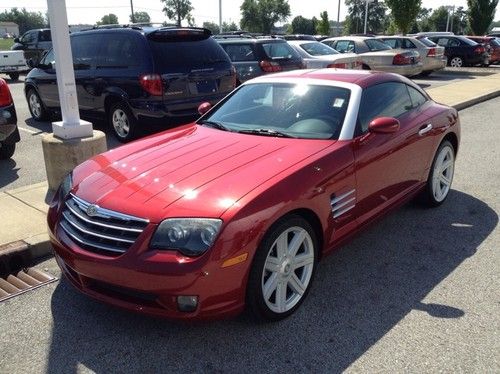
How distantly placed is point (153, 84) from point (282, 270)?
15.4 feet

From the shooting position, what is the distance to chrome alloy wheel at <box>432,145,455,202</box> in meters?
4.98

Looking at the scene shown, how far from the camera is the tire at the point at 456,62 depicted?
75.2 feet

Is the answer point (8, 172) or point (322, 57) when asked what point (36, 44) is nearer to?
point (322, 57)

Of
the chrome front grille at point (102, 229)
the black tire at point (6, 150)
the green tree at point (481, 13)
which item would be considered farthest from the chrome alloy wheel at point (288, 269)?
the green tree at point (481, 13)

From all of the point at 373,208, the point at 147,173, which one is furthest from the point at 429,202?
the point at 147,173

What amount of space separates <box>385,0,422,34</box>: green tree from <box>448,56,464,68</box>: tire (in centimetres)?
613

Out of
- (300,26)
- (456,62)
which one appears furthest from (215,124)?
(300,26)

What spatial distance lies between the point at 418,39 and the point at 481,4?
2004 cm

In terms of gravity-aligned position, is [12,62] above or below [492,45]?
below

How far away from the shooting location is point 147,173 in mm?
3332

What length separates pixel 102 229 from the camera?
2951 millimetres

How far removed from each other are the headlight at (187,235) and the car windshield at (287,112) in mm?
1327

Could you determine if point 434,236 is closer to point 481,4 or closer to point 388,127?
point 388,127

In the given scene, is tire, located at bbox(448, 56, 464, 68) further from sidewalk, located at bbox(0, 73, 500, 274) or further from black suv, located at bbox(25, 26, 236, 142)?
sidewalk, located at bbox(0, 73, 500, 274)
